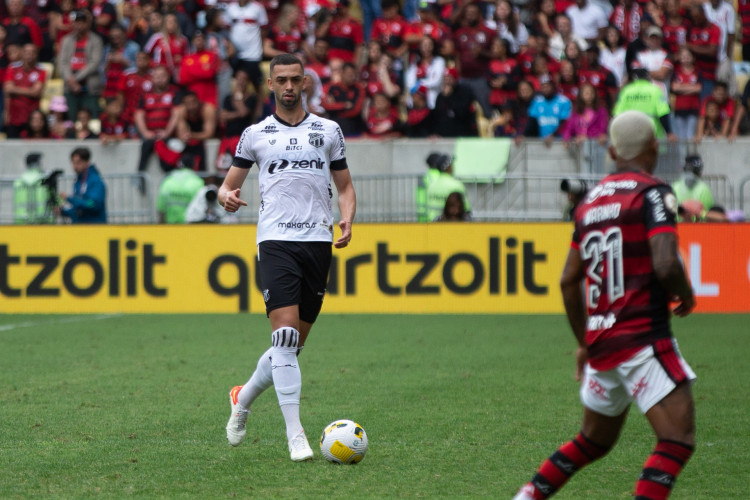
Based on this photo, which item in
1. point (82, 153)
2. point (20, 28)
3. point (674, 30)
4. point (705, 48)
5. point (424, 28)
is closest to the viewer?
point (82, 153)

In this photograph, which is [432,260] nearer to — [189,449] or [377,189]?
[377,189]

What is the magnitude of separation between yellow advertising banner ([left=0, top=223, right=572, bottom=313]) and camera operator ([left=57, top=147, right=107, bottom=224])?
564 mm

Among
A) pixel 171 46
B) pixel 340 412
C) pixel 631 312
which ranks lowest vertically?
pixel 340 412

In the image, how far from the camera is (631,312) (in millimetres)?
4727

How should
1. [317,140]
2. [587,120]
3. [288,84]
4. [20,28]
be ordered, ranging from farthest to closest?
[20,28] → [587,120] → [317,140] → [288,84]

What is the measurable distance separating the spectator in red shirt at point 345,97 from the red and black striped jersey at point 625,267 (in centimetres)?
1514

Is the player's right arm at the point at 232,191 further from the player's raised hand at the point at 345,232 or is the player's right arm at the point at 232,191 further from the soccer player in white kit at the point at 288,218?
the player's raised hand at the point at 345,232

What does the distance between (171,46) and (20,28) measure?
10.9 feet

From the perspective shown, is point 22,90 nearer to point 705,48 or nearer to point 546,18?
point 546,18

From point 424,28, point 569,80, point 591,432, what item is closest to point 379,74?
point 424,28

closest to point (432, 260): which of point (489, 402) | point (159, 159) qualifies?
point (159, 159)

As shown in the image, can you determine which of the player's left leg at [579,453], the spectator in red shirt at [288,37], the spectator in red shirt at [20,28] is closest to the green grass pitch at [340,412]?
the player's left leg at [579,453]

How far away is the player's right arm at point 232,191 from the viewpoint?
707cm

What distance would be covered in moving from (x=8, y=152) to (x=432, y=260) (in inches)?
340
